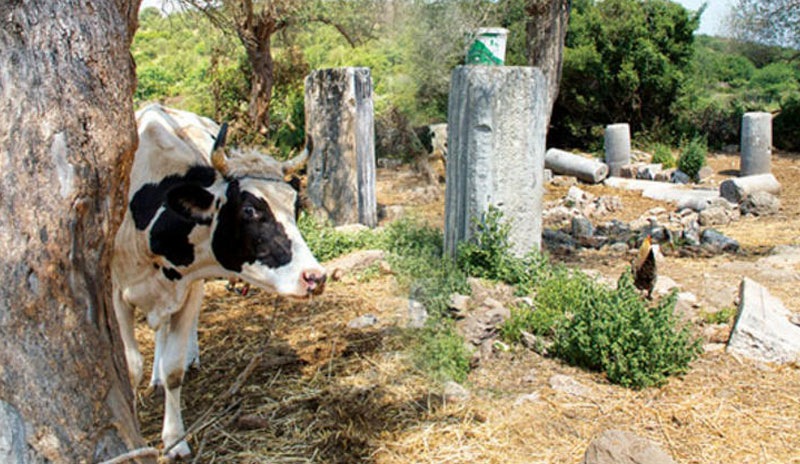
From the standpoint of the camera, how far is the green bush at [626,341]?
496 centimetres

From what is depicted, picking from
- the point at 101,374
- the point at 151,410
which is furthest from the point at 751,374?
the point at 101,374

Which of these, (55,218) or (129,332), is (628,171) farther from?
(55,218)

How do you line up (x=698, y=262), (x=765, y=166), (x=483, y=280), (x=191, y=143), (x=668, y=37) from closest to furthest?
(x=191, y=143)
(x=483, y=280)
(x=698, y=262)
(x=765, y=166)
(x=668, y=37)

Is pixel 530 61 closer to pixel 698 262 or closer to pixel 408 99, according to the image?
pixel 698 262

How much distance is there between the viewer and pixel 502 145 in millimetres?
6512

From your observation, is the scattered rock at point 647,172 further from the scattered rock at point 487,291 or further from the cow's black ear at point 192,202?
the cow's black ear at point 192,202

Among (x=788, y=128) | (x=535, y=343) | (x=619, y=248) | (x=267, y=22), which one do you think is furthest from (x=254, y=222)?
(x=788, y=128)

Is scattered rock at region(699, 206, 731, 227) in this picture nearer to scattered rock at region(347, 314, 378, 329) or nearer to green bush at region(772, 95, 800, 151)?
scattered rock at region(347, 314, 378, 329)

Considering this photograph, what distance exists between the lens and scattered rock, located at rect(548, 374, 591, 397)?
15.8 feet

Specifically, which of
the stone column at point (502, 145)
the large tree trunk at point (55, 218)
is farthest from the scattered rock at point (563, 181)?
the large tree trunk at point (55, 218)

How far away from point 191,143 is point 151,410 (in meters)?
1.72

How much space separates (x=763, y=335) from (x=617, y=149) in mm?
10396

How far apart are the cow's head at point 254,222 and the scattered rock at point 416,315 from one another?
7.00 ft

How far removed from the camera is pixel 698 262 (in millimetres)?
8164
